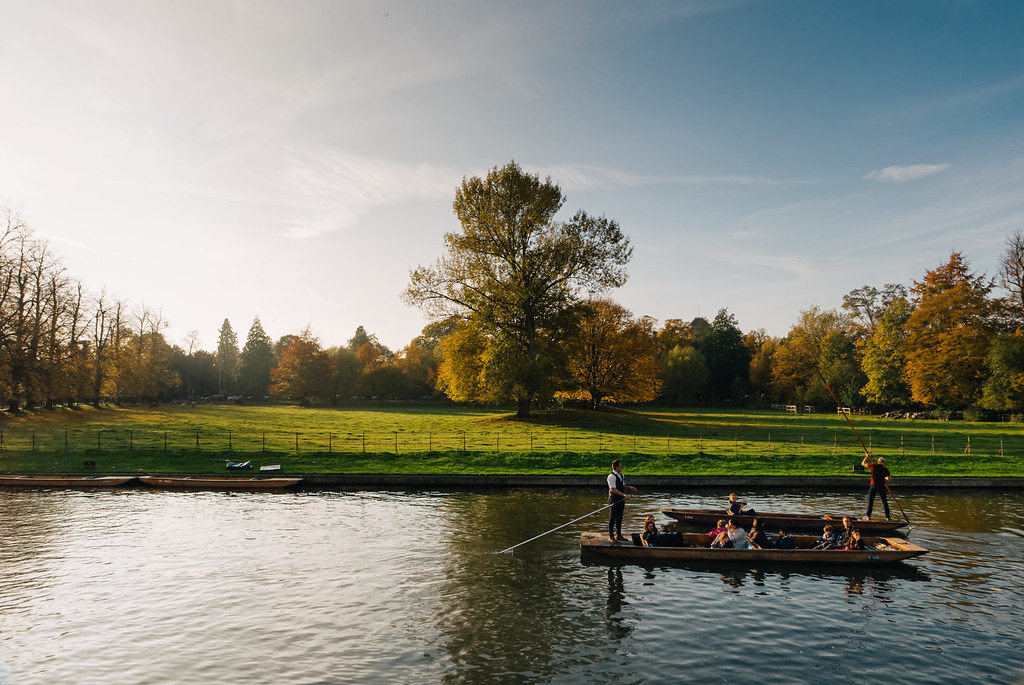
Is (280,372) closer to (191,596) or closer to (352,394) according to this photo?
(352,394)

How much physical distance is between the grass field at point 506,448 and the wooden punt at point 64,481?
277 centimetres

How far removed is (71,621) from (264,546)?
301 inches

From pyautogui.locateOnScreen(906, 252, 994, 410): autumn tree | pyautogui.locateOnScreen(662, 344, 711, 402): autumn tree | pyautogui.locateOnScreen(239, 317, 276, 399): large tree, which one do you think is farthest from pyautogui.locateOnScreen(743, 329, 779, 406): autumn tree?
pyautogui.locateOnScreen(239, 317, 276, 399): large tree

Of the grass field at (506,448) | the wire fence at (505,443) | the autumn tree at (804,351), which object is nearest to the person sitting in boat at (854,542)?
the grass field at (506,448)

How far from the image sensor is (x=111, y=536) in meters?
25.5

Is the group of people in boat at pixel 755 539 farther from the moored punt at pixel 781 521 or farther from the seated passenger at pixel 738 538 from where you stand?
the moored punt at pixel 781 521

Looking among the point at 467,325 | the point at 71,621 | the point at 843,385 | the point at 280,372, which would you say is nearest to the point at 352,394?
the point at 280,372

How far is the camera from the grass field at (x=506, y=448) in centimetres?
4100

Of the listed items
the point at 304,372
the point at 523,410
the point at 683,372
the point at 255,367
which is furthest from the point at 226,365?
the point at 523,410

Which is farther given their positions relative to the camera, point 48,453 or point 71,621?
point 48,453

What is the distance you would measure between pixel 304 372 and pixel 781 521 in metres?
112

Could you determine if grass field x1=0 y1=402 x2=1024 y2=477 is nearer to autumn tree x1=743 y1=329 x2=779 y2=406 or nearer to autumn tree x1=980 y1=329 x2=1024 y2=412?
autumn tree x1=980 y1=329 x2=1024 y2=412

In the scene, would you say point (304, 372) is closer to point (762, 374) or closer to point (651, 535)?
point (762, 374)

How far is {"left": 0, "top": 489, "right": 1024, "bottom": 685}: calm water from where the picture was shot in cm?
1405
